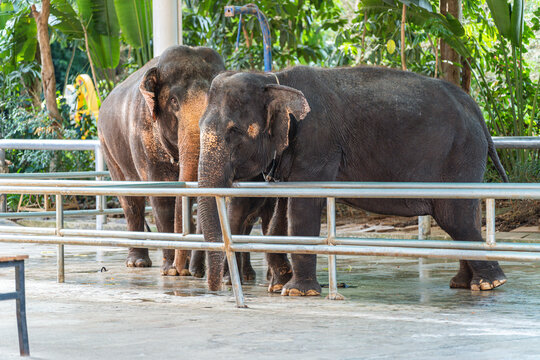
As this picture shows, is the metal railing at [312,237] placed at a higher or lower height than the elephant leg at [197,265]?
higher

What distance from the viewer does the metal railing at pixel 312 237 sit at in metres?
5.56

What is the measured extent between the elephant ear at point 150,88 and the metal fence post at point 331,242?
2411mm

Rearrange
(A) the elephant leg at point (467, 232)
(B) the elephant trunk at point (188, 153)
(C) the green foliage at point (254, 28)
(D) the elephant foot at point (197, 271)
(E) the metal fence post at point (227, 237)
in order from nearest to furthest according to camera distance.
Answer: (E) the metal fence post at point (227, 237) < (A) the elephant leg at point (467, 232) < (B) the elephant trunk at point (188, 153) < (D) the elephant foot at point (197, 271) < (C) the green foliage at point (254, 28)

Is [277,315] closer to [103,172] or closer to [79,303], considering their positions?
[79,303]

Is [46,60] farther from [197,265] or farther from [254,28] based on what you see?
[197,265]

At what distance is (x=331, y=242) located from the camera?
616 cm

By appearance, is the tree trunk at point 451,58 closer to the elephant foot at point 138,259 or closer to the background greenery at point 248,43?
the background greenery at point 248,43

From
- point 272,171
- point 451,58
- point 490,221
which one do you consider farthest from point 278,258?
point 451,58

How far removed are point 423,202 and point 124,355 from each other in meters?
3.64

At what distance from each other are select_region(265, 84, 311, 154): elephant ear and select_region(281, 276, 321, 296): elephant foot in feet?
3.19

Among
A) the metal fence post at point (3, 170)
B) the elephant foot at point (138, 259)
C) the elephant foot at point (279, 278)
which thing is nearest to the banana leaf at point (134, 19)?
the metal fence post at point (3, 170)

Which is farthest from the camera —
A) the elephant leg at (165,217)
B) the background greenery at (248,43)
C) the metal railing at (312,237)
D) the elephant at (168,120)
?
the background greenery at (248,43)

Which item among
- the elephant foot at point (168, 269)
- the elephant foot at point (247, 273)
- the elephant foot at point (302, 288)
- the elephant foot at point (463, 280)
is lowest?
the elephant foot at point (168, 269)

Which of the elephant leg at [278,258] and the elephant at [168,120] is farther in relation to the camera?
the elephant at [168,120]
